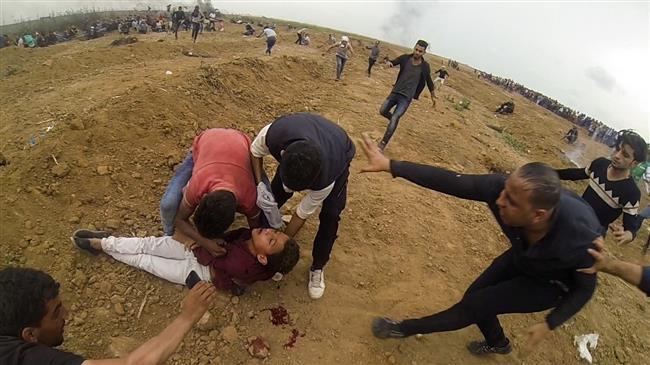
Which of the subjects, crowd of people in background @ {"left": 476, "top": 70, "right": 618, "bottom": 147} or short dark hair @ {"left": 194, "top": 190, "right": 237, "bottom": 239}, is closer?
short dark hair @ {"left": 194, "top": 190, "right": 237, "bottom": 239}

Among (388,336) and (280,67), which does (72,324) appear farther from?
(280,67)

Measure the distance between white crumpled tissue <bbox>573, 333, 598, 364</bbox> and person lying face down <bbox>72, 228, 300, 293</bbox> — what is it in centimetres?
250

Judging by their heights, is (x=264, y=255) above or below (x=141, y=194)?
above

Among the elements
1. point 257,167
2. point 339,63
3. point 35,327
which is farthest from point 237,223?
point 339,63

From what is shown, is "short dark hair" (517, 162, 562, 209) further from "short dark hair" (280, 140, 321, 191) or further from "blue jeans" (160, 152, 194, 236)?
"blue jeans" (160, 152, 194, 236)

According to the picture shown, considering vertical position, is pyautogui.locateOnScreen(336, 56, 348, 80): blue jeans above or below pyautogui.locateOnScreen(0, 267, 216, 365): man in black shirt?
above

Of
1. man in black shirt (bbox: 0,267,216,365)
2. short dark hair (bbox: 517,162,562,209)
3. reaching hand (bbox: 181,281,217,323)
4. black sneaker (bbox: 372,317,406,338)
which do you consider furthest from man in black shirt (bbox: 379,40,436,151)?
man in black shirt (bbox: 0,267,216,365)

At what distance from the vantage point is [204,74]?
20.0ft

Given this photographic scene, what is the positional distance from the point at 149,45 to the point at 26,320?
11.8 m

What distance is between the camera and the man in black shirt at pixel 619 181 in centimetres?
301

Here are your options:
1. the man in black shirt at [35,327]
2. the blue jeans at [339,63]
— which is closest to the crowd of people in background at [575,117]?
the blue jeans at [339,63]

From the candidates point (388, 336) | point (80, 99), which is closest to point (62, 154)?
point (80, 99)

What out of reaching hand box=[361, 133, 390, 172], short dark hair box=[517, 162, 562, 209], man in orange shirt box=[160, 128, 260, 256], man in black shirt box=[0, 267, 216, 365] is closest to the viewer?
man in black shirt box=[0, 267, 216, 365]

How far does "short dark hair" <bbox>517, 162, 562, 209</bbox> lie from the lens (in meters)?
1.78
